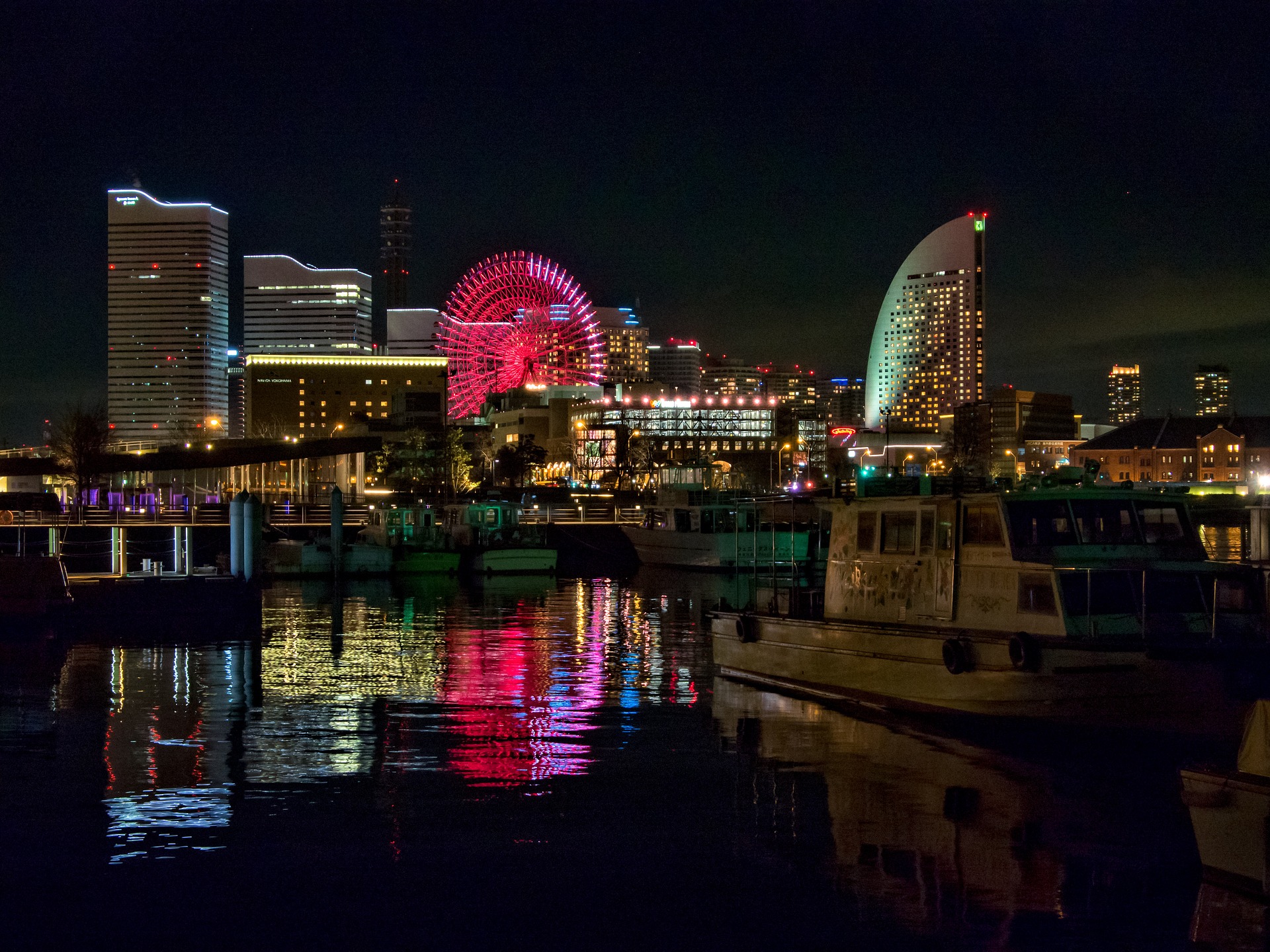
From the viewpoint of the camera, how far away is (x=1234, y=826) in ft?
36.8

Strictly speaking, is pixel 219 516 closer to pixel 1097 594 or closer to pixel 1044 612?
pixel 1044 612

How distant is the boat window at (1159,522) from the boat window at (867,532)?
448 cm

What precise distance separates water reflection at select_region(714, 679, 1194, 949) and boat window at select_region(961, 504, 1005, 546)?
10.4ft

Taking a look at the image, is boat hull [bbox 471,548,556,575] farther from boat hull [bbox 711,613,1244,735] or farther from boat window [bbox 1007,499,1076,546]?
boat window [bbox 1007,499,1076,546]

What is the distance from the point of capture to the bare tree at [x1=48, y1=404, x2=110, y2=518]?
92.4 metres

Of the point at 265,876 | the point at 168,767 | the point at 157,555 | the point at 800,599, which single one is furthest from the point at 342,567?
the point at 265,876

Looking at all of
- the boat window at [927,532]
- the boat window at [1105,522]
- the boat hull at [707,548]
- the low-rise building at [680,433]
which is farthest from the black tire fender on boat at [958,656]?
the low-rise building at [680,433]

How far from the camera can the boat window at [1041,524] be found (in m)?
19.4

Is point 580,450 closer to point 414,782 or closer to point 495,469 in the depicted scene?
point 495,469

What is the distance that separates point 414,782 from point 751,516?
57.6m

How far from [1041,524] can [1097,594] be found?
142cm

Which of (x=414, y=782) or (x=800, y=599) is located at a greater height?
(x=800, y=599)

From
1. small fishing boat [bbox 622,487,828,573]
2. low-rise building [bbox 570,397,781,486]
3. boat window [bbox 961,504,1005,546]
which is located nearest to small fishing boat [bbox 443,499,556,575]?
small fishing boat [bbox 622,487,828,573]

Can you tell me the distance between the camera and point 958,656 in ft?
63.2
